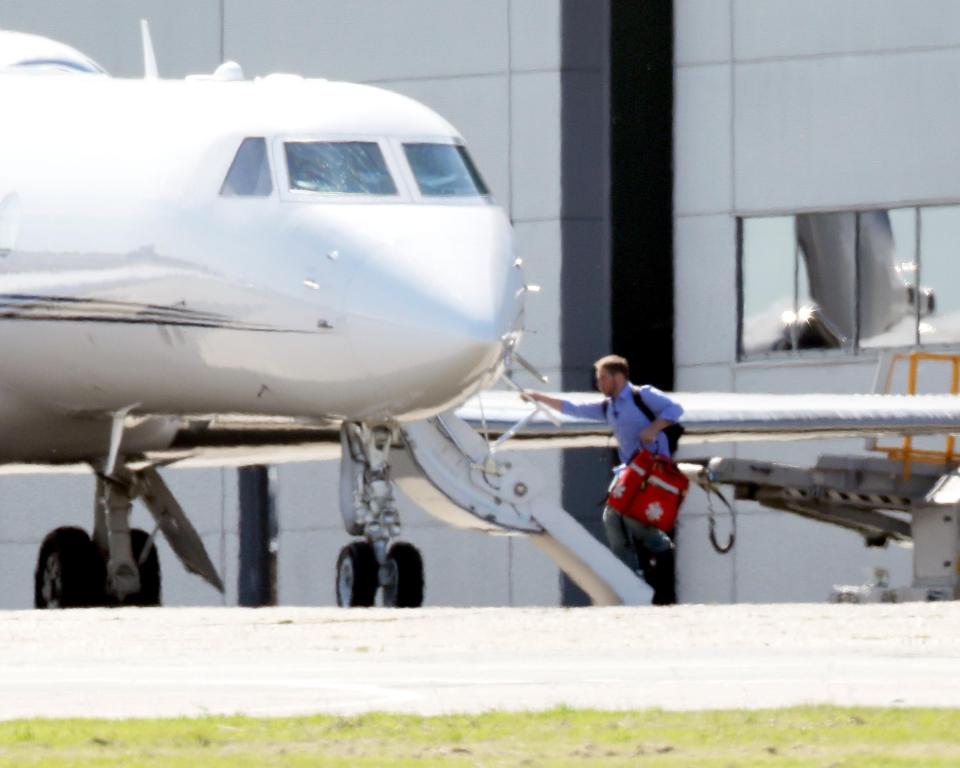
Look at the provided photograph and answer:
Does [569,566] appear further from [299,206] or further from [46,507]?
[46,507]

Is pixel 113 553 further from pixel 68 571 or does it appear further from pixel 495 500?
pixel 495 500

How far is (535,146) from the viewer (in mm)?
32969

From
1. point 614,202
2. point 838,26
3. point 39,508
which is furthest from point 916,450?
point 39,508

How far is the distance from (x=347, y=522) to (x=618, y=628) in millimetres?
3862

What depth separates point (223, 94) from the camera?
20.0 m

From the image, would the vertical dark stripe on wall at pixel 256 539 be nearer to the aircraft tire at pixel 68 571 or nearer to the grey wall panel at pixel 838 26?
the grey wall panel at pixel 838 26

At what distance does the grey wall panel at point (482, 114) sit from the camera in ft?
108

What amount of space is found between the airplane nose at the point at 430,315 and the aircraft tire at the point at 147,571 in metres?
4.70

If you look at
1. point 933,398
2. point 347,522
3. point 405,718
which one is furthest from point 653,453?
point 405,718

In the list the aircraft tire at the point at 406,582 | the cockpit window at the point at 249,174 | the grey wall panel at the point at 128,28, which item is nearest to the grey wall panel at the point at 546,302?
the grey wall panel at the point at 128,28

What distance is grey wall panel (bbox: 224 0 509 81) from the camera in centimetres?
3331

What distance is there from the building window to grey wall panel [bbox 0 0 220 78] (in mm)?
6456

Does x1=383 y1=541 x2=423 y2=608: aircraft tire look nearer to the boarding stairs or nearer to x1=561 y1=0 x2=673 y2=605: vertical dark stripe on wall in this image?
the boarding stairs

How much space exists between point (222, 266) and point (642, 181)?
14.3 metres
